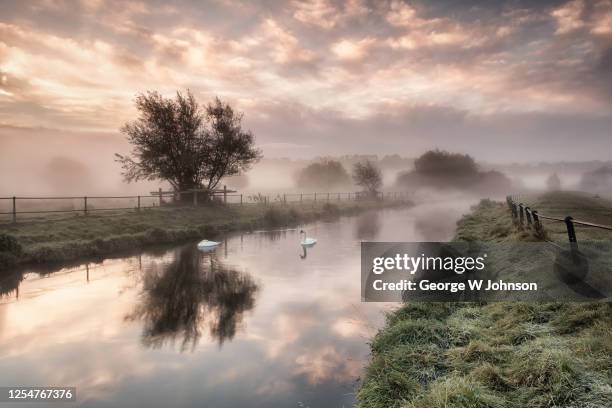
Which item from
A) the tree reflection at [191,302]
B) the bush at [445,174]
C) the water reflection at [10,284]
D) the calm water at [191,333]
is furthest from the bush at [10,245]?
the bush at [445,174]

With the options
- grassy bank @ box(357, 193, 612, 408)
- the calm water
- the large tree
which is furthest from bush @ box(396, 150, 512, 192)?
grassy bank @ box(357, 193, 612, 408)

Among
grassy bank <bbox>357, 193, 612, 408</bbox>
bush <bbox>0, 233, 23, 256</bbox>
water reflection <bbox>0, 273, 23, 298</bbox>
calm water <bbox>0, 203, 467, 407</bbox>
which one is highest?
bush <bbox>0, 233, 23, 256</bbox>

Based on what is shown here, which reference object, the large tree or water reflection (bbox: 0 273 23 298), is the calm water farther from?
the large tree

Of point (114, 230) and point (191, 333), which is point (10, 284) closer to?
point (191, 333)

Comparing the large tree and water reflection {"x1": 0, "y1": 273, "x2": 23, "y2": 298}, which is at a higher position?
the large tree

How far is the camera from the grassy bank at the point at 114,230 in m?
18.4

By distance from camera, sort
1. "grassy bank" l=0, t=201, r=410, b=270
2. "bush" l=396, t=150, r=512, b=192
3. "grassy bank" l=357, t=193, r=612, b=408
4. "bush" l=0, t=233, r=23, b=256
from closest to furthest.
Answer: "grassy bank" l=357, t=193, r=612, b=408 < "bush" l=0, t=233, r=23, b=256 < "grassy bank" l=0, t=201, r=410, b=270 < "bush" l=396, t=150, r=512, b=192

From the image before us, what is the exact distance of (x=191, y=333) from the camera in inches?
390

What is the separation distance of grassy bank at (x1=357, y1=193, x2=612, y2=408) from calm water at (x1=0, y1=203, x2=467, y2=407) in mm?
1118

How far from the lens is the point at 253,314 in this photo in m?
11.6

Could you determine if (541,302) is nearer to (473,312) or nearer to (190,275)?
(473,312)

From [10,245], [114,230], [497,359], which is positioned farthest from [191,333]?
[114,230]

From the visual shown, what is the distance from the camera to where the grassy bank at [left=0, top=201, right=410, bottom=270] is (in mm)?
18403

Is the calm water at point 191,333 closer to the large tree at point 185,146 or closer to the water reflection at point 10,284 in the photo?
the water reflection at point 10,284
